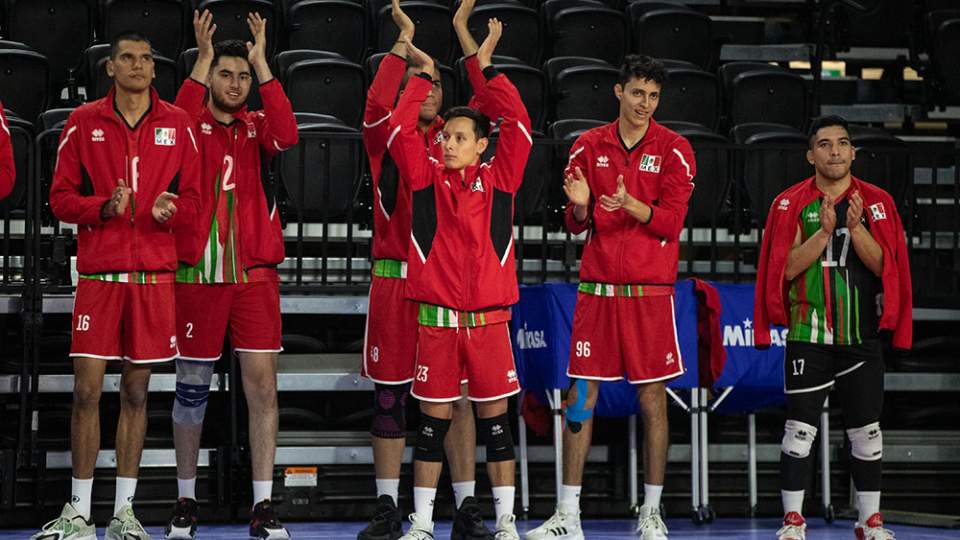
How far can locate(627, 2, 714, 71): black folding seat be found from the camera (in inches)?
428

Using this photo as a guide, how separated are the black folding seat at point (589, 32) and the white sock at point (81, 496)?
5754 millimetres

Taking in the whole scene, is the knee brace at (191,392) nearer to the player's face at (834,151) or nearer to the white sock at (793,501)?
the white sock at (793,501)

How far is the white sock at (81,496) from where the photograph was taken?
634 cm

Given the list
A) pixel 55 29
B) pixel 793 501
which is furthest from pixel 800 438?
pixel 55 29

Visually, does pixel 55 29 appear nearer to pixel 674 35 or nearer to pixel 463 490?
pixel 674 35

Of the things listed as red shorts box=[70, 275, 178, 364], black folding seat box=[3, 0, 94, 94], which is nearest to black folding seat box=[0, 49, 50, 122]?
black folding seat box=[3, 0, 94, 94]

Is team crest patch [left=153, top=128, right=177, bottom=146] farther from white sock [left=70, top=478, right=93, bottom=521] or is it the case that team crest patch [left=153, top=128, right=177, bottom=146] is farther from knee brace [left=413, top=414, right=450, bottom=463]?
knee brace [left=413, top=414, right=450, bottom=463]

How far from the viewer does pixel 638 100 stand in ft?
22.4

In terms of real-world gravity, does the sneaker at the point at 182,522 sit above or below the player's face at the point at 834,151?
below

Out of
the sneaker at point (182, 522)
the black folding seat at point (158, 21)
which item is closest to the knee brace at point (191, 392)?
the sneaker at point (182, 522)

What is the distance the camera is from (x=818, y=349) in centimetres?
672

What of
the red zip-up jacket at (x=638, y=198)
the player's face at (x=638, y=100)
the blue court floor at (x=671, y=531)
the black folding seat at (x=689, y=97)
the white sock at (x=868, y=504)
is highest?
the black folding seat at (x=689, y=97)

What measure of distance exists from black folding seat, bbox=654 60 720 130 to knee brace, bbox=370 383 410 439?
379 cm

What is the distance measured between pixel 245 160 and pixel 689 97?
4041 mm
